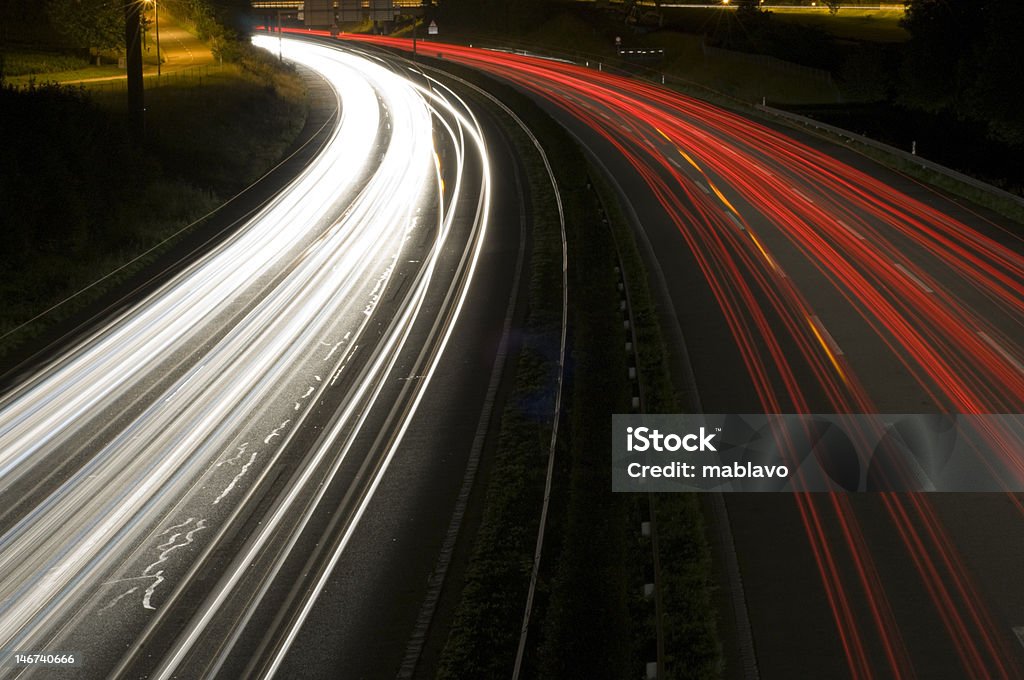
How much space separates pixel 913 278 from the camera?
82.1 feet

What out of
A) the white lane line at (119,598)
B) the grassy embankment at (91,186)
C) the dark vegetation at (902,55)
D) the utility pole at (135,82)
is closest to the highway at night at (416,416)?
the white lane line at (119,598)

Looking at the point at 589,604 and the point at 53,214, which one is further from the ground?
the point at 53,214

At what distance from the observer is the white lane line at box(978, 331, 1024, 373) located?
19.3 metres

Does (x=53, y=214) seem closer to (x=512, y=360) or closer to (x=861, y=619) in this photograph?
(x=512, y=360)

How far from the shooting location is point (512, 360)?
66.7ft

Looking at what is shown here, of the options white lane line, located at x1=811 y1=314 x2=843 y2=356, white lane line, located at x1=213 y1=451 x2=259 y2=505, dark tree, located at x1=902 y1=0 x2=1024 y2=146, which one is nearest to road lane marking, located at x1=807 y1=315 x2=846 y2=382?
white lane line, located at x1=811 y1=314 x2=843 y2=356

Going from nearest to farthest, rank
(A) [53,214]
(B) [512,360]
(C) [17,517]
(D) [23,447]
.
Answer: (C) [17,517] < (D) [23,447] < (B) [512,360] < (A) [53,214]

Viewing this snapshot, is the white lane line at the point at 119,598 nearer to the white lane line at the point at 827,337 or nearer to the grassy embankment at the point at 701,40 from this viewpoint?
the white lane line at the point at 827,337

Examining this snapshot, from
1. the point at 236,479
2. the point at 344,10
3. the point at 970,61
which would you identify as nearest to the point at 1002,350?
the point at 236,479

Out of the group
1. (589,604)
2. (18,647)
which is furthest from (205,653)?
(589,604)

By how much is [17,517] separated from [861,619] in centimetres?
1117

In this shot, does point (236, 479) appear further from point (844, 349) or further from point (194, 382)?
point (844, 349)

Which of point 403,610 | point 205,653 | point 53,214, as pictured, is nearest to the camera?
point 205,653

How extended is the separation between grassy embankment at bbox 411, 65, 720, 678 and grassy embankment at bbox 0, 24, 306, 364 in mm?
11452
